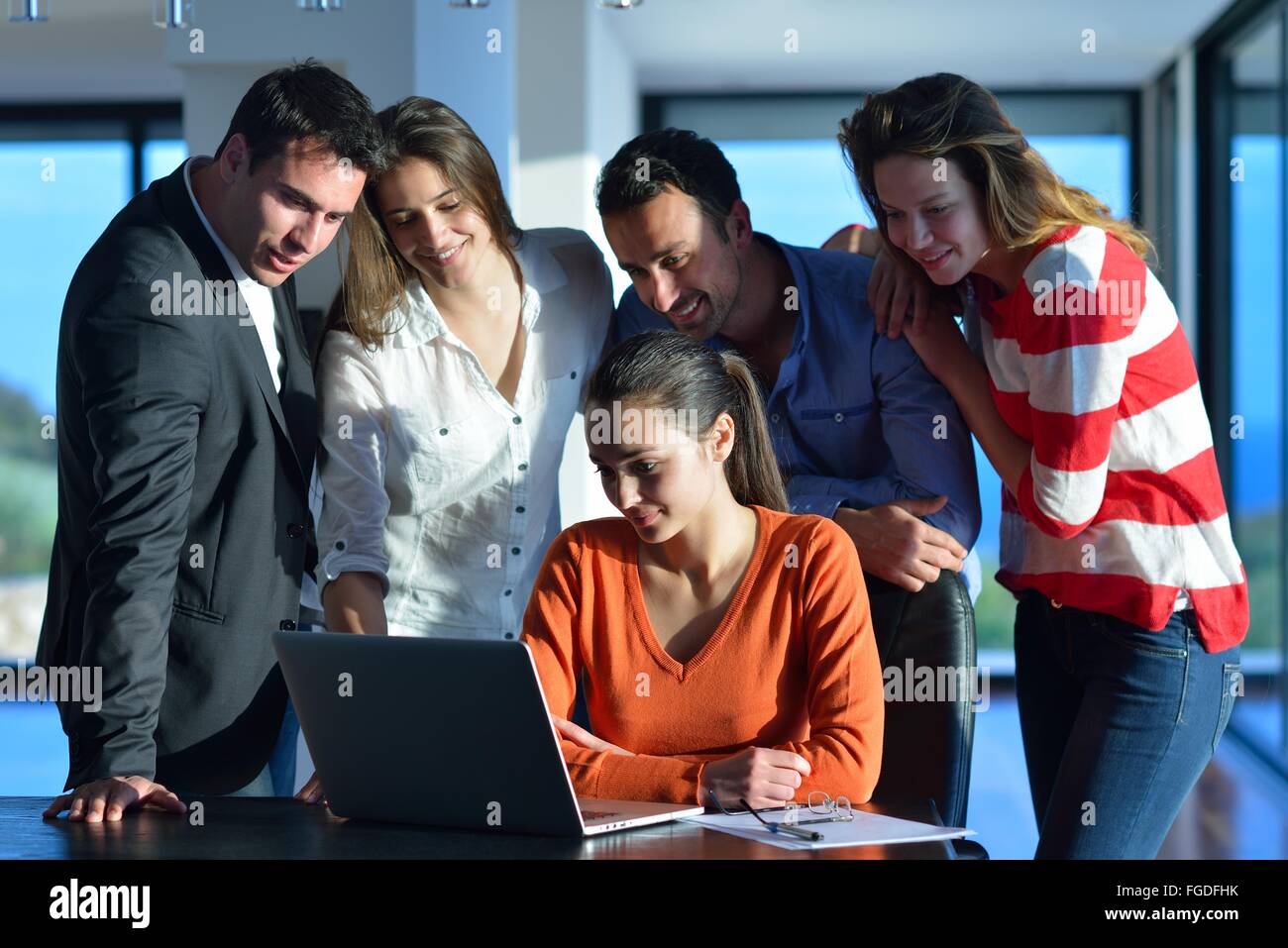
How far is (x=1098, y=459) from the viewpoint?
1.75m

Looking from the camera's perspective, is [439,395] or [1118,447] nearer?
[1118,447]

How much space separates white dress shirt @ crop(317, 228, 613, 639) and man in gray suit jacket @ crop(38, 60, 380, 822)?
2.7 inches

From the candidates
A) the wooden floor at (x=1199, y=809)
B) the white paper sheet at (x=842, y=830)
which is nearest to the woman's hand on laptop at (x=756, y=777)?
the white paper sheet at (x=842, y=830)

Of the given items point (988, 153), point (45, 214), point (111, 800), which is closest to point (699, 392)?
point (988, 153)

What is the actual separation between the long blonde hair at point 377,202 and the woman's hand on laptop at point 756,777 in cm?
89

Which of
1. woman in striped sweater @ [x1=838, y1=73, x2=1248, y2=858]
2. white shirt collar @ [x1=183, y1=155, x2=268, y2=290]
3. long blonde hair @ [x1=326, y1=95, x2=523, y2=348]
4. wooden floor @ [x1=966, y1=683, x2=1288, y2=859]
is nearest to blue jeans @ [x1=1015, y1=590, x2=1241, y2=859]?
woman in striped sweater @ [x1=838, y1=73, x2=1248, y2=858]

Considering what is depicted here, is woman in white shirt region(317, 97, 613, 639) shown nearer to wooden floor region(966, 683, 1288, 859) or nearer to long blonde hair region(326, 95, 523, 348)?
long blonde hair region(326, 95, 523, 348)

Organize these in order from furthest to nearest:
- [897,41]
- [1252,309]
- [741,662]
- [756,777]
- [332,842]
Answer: [897,41] < [1252,309] < [741,662] < [756,777] < [332,842]

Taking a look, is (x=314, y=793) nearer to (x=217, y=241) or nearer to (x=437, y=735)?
(x=437, y=735)

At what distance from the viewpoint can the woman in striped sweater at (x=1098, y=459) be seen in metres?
1.76

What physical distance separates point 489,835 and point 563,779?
0.40 feet

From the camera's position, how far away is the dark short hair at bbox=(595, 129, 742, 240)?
2.04m

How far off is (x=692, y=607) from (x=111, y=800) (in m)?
0.76
